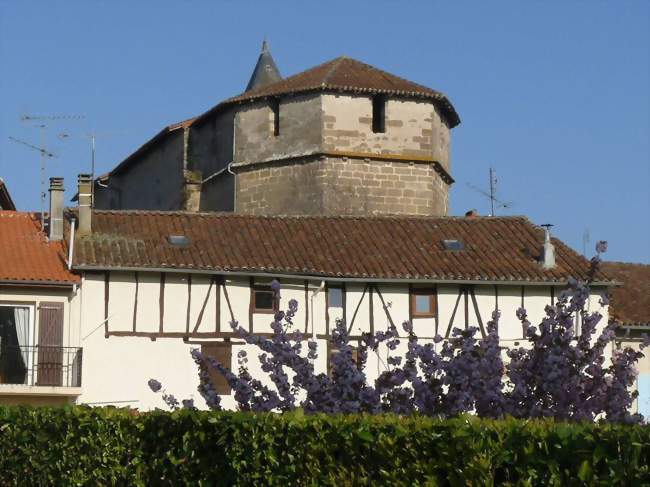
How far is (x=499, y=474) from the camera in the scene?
33.4 ft

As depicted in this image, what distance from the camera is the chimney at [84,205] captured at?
30219 millimetres

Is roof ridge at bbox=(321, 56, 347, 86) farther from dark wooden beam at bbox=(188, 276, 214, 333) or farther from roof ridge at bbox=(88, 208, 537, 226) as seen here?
dark wooden beam at bbox=(188, 276, 214, 333)

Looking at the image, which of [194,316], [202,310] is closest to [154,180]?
[202,310]

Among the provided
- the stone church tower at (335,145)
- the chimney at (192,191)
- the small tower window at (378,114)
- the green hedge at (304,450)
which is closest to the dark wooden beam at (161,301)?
the stone church tower at (335,145)

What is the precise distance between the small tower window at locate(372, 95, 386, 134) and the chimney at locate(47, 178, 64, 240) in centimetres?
985

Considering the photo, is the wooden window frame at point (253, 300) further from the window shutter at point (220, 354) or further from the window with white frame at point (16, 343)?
the window with white frame at point (16, 343)

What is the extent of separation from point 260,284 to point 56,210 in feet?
15.4

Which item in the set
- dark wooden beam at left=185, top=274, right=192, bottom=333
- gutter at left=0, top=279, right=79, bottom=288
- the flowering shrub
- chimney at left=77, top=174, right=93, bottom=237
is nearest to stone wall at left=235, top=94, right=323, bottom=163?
chimney at left=77, top=174, right=93, bottom=237

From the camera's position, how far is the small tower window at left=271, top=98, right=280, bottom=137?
38594 mm

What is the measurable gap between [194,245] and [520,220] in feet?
26.5

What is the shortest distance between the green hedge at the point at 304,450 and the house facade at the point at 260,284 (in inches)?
508

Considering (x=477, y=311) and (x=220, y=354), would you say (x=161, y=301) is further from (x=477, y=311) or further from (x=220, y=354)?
(x=477, y=311)

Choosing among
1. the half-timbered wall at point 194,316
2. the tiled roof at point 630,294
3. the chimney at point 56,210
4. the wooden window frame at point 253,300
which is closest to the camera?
the half-timbered wall at point 194,316

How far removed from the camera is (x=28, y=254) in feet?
97.1
